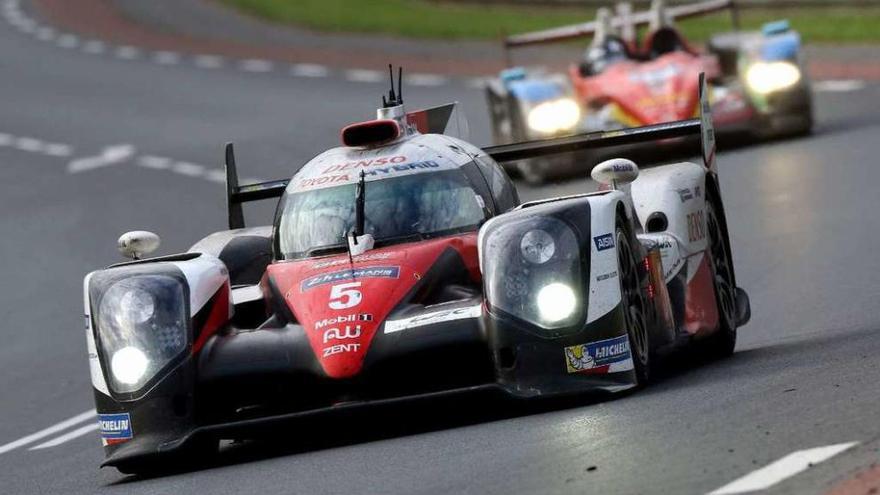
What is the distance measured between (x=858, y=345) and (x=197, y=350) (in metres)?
2.91

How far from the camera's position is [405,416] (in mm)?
9234

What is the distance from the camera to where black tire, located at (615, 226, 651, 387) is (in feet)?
29.4

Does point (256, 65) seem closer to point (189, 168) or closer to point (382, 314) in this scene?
point (189, 168)

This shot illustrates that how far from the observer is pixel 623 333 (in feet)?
28.9

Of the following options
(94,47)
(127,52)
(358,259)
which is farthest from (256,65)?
(358,259)

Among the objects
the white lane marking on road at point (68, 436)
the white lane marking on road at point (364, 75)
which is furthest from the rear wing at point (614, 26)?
the white lane marking on road at point (68, 436)

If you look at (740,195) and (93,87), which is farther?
(93,87)

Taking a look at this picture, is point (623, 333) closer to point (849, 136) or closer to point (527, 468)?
point (527, 468)

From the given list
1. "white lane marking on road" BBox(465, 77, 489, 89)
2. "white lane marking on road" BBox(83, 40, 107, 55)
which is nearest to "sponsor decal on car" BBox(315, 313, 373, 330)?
"white lane marking on road" BBox(465, 77, 489, 89)

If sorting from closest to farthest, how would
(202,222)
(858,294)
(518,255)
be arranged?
1. (518,255)
2. (858,294)
3. (202,222)

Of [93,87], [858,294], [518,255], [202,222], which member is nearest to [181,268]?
[518,255]

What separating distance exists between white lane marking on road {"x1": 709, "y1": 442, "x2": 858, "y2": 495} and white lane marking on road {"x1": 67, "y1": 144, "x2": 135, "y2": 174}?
70.1ft

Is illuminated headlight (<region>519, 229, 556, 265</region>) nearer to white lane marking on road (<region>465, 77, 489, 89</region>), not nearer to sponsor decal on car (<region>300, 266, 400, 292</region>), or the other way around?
sponsor decal on car (<region>300, 266, 400, 292</region>)

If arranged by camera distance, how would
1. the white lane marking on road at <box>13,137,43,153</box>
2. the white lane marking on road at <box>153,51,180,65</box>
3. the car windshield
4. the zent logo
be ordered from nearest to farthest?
the car windshield < the zent logo < the white lane marking on road at <box>13,137,43,153</box> < the white lane marking on road at <box>153,51,180,65</box>
